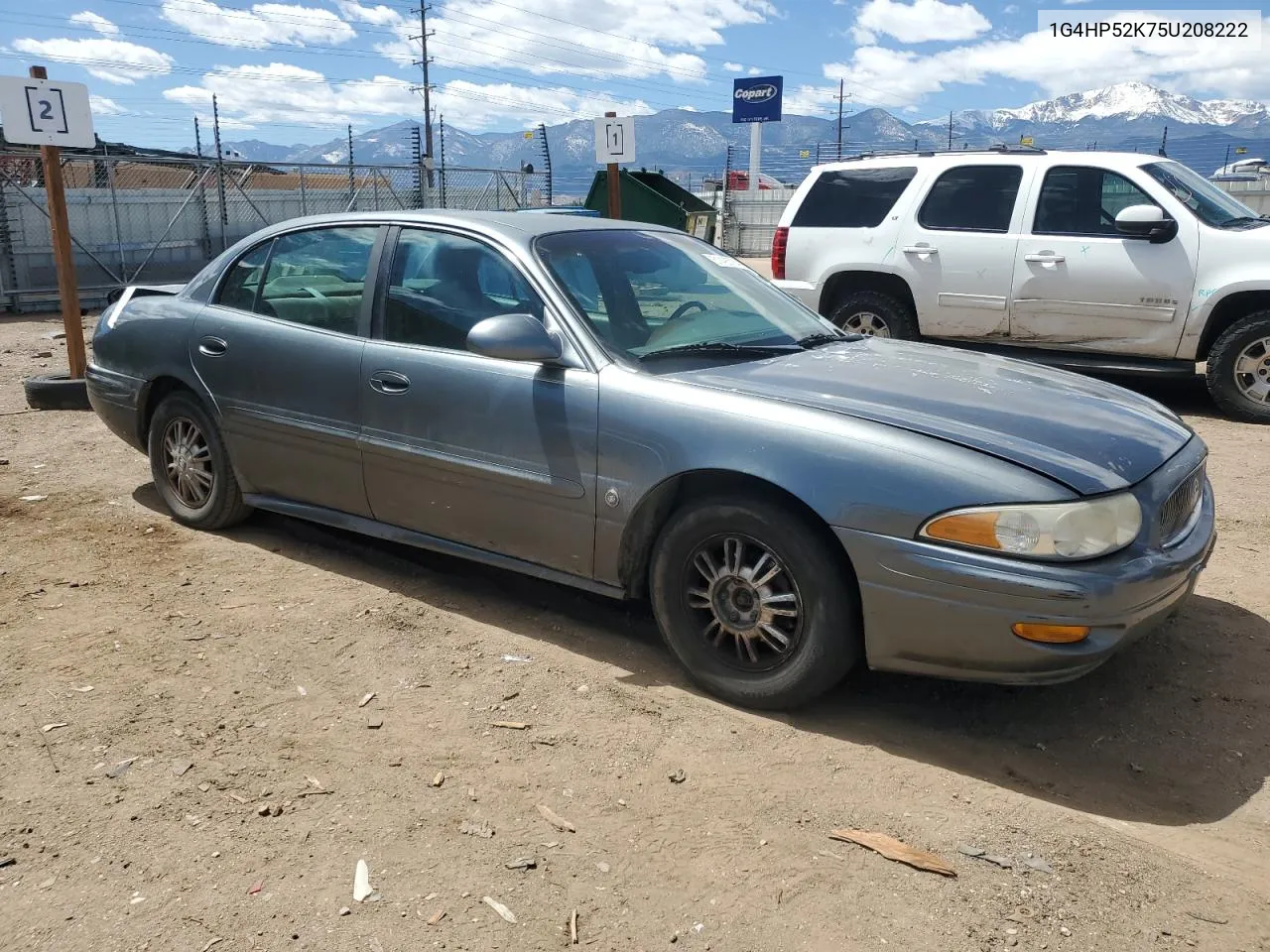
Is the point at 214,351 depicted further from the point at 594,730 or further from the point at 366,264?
the point at 594,730

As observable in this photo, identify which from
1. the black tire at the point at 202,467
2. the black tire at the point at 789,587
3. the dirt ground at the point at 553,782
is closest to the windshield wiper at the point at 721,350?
the black tire at the point at 789,587

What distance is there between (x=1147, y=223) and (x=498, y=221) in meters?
5.41

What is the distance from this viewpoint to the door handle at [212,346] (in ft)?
16.1

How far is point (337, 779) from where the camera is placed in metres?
3.15

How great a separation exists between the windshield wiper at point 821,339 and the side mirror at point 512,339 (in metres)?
1.09

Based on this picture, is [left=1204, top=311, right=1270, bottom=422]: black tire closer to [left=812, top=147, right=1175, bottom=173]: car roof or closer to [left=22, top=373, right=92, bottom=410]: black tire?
[left=812, top=147, right=1175, bottom=173]: car roof

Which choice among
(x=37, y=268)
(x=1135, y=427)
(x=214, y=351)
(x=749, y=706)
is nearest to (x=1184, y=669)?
(x=1135, y=427)

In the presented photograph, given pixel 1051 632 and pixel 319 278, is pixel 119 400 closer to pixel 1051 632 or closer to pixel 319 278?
pixel 319 278

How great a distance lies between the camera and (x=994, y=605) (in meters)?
3.04

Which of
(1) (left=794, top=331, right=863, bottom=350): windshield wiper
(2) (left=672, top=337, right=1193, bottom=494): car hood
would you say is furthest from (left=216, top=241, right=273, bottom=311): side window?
(1) (left=794, top=331, right=863, bottom=350): windshield wiper

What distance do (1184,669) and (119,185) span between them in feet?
63.8

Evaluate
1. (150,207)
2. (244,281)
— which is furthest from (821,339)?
(150,207)

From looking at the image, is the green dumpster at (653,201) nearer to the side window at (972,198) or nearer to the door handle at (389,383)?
the side window at (972,198)

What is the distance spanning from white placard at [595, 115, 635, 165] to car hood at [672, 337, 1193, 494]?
6118 mm
